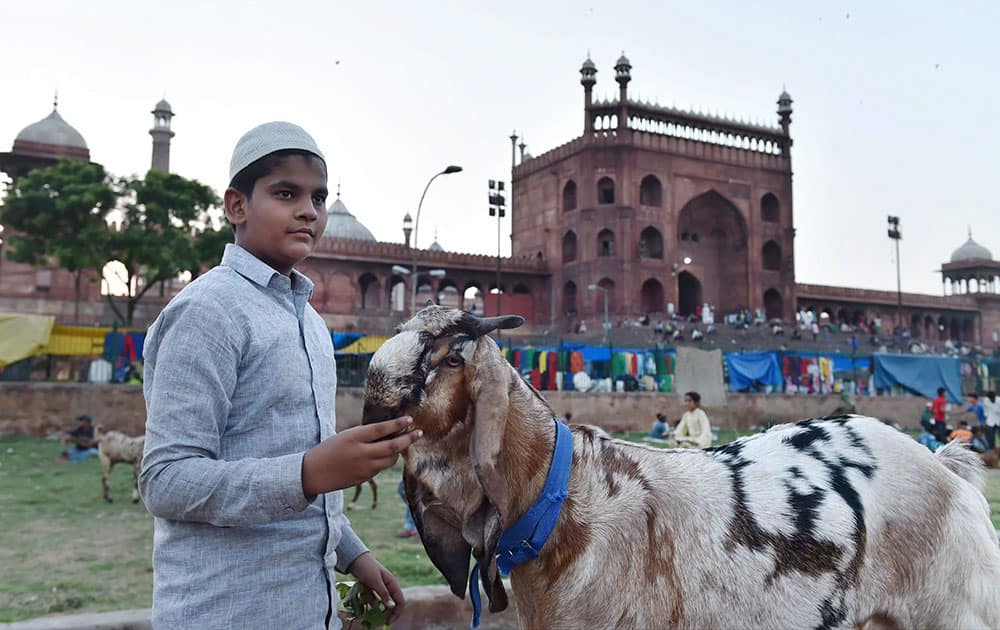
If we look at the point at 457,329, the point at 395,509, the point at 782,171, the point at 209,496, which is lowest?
the point at 395,509

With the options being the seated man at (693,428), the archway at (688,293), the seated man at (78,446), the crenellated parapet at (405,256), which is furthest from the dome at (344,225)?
the seated man at (693,428)

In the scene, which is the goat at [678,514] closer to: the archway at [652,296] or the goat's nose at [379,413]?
the goat's nose at [379,413]

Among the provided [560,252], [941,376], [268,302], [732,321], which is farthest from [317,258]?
Answer: [268,302]

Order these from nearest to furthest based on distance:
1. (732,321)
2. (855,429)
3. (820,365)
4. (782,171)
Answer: (855,429) < (820,365) < (732,321) < (782,171)

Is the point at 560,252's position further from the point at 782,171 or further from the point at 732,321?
the point at 782,171

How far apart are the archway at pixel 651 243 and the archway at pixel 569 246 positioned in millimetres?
4107

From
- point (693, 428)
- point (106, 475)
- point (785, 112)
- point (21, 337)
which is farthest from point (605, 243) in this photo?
point (106, 475)

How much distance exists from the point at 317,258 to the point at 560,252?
14672 millimetres

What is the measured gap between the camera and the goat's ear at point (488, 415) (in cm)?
157

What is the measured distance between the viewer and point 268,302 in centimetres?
170

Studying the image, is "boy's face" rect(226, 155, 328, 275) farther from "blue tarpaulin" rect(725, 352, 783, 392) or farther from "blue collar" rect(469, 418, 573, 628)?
"blue tarpaulin" rect(725, 352, 783, 392)

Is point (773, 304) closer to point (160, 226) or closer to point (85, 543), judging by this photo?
point (160, 226)

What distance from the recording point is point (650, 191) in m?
44.4

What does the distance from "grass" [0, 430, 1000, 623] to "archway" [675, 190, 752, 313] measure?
35.3 metres
